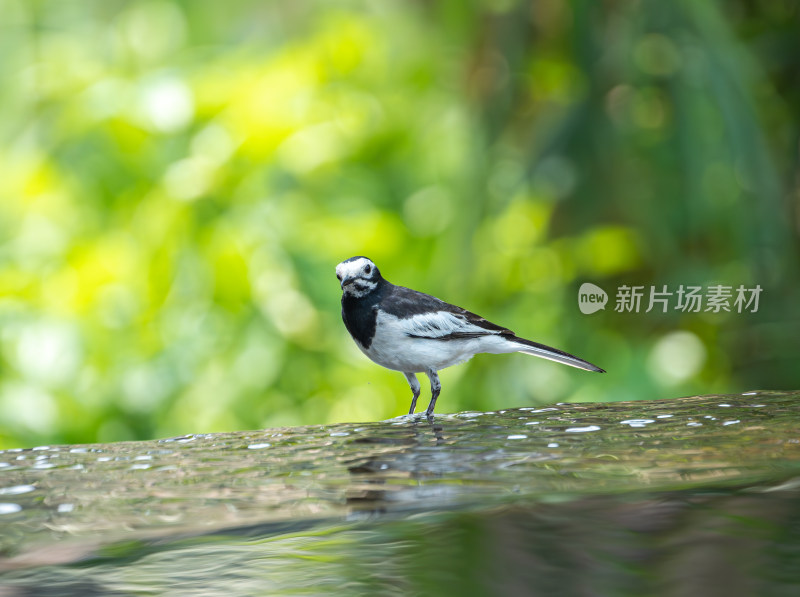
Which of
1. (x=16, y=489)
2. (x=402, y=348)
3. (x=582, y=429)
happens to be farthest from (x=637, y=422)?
(x=16, y=489)

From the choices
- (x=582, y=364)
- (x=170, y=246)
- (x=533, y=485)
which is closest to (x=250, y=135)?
(x=170, y=246)

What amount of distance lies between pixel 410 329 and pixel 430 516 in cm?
59

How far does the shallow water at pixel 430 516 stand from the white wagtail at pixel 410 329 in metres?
0.24

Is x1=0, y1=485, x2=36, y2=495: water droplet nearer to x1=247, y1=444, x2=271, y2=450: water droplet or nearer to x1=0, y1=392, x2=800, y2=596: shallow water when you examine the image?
x1=0, y1=392, x2=800, y2=596: shallow water

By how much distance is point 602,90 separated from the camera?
2.31 m

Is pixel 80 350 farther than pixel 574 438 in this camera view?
Yes

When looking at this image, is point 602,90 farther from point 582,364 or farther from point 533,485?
point 533,485

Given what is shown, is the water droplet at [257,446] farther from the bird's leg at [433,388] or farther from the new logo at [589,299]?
the new logo at [589,299]

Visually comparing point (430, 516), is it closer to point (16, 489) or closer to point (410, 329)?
point (16, 489)

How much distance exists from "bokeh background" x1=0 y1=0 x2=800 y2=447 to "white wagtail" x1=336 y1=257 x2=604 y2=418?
83cm

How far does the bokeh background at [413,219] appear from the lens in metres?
2.24

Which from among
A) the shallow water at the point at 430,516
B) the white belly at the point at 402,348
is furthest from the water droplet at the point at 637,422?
the white belly at the point at 402,348

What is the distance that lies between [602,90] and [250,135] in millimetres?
935

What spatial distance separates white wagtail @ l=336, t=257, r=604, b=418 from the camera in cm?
128
